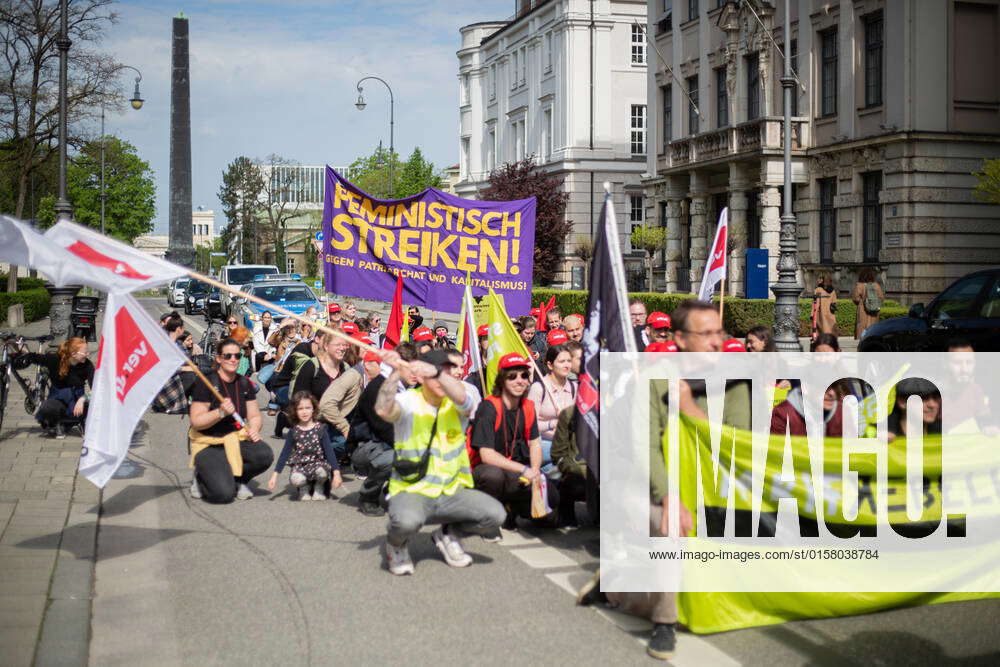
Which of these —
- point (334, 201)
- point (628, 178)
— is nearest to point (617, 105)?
point (628, 178)

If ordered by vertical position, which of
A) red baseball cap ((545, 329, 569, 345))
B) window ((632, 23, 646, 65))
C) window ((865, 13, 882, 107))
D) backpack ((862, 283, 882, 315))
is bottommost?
red baseball cap ((545, 329, 569, 345))

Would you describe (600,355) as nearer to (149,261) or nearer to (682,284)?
(149,261)

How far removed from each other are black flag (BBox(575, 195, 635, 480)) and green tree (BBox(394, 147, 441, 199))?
78019 millimetres

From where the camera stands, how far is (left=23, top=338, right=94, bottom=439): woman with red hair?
13.7 m

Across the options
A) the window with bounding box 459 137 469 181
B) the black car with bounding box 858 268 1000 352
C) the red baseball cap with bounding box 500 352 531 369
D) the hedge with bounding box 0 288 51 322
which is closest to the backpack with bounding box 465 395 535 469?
the red baseball cap with bounding box 500 352 531 369

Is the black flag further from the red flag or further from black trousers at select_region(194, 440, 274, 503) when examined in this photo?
the red flag

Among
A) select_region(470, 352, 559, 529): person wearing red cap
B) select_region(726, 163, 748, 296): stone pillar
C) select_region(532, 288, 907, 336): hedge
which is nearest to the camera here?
select_region(470, 352, 559, 529): person wearing red cap

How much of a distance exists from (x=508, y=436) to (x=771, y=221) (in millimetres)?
29151

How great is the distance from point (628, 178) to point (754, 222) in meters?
23.3

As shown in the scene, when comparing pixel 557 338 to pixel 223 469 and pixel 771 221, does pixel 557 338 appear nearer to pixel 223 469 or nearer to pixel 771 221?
pixel 223 469

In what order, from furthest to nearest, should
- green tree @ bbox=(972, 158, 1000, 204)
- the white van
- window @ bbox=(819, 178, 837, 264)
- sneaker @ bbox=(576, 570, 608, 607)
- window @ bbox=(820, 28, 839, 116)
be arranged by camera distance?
the white van, window @ bbox=(819, 178, 837, 264), window @ bbox=(820, 28, 839, 116), green tree @ bbox=(972, 158, 1000, 204), sneaker @ bbox=(576, 570, 608, 607)

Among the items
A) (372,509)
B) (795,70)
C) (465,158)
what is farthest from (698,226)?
(465,158)

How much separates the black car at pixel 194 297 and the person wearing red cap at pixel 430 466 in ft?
139

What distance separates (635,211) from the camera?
60.7 meters
